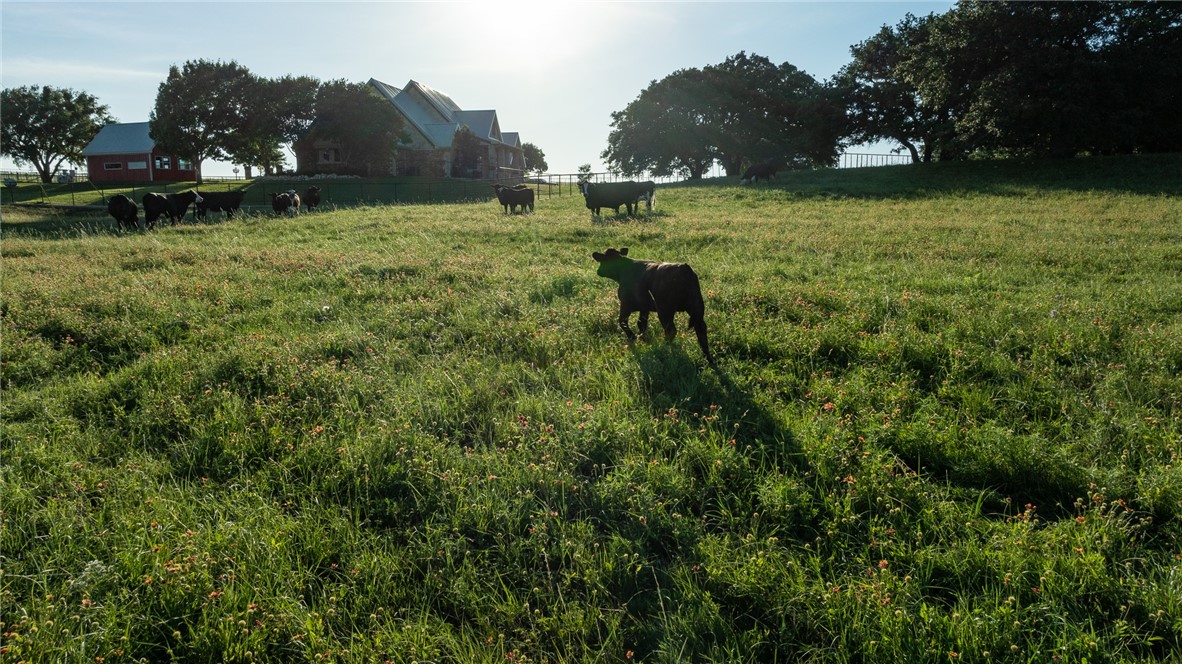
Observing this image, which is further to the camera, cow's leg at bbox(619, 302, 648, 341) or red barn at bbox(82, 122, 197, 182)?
red barn at bbox(82, 122, 197, 182)

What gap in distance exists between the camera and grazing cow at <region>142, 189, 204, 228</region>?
20500 millimetres

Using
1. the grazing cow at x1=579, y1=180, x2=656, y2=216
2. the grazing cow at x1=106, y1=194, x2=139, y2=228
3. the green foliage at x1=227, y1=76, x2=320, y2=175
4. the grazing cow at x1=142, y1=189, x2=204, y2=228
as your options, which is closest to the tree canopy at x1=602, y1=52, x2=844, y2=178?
the green foliage at x1=227, y1=76, x2=320, y2=175

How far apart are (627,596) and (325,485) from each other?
2.18 metres

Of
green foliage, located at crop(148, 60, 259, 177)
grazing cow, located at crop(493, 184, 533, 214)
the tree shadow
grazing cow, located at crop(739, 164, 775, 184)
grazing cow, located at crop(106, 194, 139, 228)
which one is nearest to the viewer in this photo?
the tree shadow

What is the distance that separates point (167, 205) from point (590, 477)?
941 inches

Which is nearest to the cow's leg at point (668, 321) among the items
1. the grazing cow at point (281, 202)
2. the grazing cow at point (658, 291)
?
the grazing cow at point (658, 291)

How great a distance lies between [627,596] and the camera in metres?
3.05

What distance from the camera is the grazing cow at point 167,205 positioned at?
67.3 ft

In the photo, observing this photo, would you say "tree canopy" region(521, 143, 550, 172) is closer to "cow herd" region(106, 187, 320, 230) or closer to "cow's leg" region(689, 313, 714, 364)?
"cow herd" region(106, 187, 320, 230)

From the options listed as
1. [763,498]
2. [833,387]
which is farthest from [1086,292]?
[763,498]

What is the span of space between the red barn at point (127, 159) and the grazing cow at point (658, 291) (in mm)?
65743

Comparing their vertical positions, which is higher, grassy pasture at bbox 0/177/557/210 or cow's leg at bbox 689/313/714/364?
grassy pasture at bbox 0/177/557/210

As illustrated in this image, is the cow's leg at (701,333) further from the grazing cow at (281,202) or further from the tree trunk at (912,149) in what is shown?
the tree trunk at (912,149)

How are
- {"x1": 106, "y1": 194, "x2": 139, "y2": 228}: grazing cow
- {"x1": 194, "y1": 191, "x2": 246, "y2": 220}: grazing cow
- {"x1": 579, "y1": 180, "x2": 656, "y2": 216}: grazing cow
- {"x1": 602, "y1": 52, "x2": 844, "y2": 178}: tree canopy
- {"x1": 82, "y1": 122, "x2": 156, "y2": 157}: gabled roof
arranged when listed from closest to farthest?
{"x1": 106, "y1": 194, "x2": 139, "y2": 228}: grazing cow < {"x1": 579, "y1": 180, "x2": 656, "y2": 216}: grazing cow < {"x1": 194, "y1": 191, "x2": 246, "y2": 220}: grazing cow < {"x1": 602, "y1": 52, "x2": 844, "y2": 178}: tree canopy < {"x1": 82, "y1": 122, "x2": 156, "y2": 157}: gabled roof
